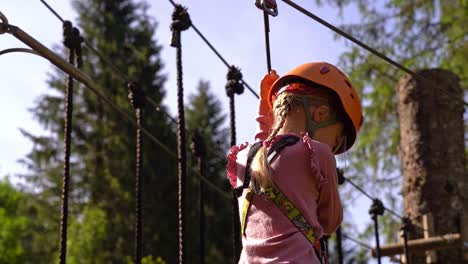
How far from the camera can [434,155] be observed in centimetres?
506

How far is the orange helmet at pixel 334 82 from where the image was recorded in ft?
7.75

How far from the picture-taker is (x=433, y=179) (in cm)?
501

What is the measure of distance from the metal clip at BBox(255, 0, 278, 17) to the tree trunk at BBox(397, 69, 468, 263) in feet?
8.02

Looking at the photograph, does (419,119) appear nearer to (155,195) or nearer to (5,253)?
(5,253)

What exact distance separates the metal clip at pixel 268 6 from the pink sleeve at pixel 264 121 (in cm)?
26

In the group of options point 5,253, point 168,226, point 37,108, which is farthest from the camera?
point 37,108

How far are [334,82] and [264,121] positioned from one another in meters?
0.27

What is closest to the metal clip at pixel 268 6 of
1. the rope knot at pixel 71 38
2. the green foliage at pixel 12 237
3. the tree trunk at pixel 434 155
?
the rope knot at pixel 71 38

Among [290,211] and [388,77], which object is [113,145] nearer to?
[388,77]

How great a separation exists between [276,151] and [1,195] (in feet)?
77.2

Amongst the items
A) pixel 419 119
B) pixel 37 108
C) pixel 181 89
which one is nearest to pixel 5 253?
pixel 37 108

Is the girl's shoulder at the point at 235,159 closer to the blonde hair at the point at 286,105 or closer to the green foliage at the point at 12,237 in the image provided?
the blonde hair at the point at 286,105

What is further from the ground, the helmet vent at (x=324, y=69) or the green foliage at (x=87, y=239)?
the green foliage at (x=87, y=239)

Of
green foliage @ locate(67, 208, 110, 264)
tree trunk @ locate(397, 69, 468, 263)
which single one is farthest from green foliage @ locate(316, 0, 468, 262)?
green foliage @ locate(67, 208, 110, 264)
